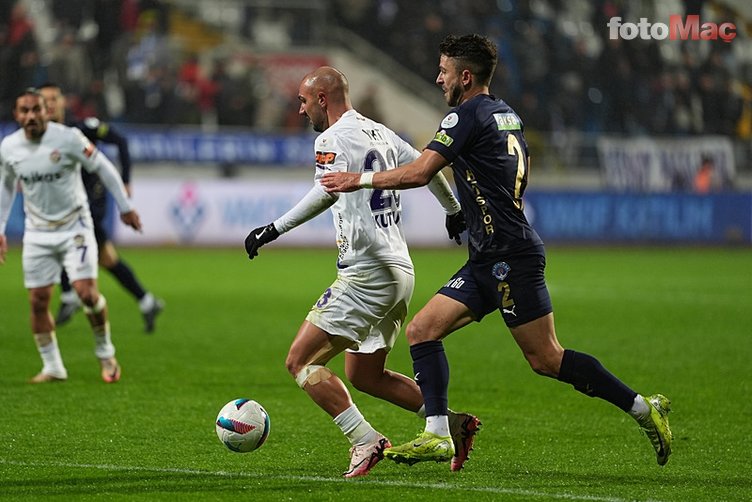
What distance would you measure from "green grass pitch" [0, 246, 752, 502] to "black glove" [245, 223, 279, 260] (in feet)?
3.67

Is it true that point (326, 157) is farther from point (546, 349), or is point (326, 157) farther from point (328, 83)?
point (546, 349)

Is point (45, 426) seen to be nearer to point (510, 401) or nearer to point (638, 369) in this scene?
point (510, 401)

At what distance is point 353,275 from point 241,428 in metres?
0.98

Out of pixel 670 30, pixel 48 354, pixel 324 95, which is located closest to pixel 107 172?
pixel 48 354

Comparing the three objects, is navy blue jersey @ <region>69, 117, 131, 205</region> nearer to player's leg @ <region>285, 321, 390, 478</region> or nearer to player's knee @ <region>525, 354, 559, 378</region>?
player's leg @ <region>285, 321, 390, 478</region>

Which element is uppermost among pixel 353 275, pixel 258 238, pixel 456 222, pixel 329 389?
pixel 258 238

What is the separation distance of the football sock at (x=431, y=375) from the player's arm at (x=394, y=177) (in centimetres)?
88

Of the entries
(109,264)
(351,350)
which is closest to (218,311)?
(109,264)

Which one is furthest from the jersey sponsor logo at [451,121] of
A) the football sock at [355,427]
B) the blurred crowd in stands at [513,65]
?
the blurred crowd in stands at [513,65]

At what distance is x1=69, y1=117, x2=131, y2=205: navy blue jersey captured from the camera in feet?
37.5

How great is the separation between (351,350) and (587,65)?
24.1m

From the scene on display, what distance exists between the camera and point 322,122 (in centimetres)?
637

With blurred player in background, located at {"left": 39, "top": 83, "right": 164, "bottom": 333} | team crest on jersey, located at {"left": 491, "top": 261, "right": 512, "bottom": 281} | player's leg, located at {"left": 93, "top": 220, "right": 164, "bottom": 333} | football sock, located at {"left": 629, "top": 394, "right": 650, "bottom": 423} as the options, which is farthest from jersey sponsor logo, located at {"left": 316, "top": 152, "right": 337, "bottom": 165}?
player's leg, located at {"left": 93, "top": 220, "right": 164, "bottom": 333}

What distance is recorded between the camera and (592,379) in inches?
243
